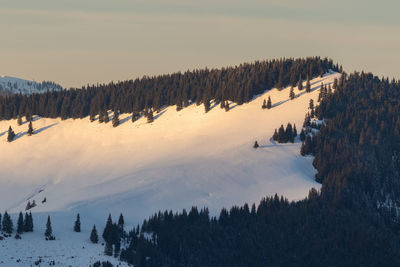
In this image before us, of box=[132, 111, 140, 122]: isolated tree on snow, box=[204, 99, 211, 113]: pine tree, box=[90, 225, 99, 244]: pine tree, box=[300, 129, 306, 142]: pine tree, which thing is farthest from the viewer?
box=[132, 111, 140, 122]: isolated tree on snow

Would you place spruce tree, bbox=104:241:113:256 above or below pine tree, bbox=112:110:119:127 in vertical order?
below

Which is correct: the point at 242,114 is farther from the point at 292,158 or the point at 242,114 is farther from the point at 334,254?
the point at 334,254

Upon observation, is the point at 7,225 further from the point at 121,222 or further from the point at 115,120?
the point at 115,120

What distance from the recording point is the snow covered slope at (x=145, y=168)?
406ft

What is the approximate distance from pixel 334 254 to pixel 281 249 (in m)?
7.71

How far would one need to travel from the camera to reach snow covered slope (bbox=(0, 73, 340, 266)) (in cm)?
12369

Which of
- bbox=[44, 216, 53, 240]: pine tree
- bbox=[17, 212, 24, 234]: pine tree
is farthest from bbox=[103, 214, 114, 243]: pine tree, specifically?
bbox=[17, 212, 24, 234]: pine tree

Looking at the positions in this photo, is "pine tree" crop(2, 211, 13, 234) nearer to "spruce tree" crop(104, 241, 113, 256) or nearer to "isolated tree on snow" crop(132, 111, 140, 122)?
"spruce tree" crop(104, 241, 113, 256)

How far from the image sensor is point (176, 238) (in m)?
110

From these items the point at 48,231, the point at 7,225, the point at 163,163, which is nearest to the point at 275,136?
the point at 163,163

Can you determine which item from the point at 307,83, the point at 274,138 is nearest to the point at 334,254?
the point at 274,138

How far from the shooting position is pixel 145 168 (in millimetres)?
157500

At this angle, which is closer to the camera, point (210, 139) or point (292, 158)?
point (292, 158)

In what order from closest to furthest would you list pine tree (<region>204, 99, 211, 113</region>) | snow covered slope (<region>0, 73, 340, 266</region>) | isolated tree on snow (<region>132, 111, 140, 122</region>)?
snow covered slope (<region>0, 73, 340, 266</region>) < pine tree (<region>204, 99, 211, 113</region>) < isolated tree on snow (<region>132, 111, 140, 122</region>)
